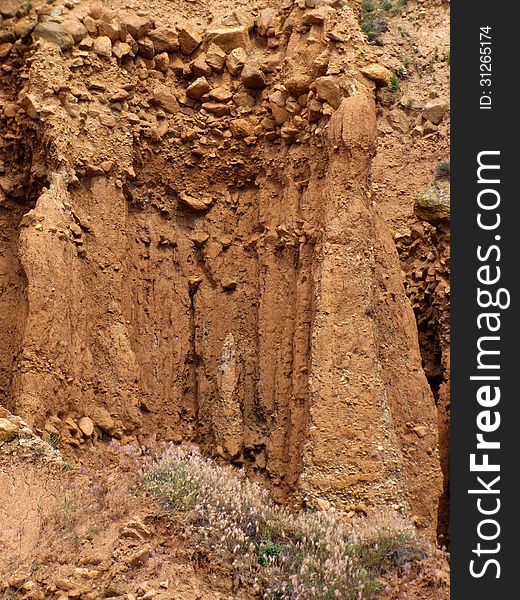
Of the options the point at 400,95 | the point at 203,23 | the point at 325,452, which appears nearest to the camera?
the point at 325,452

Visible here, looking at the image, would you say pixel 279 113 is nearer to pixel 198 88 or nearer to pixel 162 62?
pixel 198 88

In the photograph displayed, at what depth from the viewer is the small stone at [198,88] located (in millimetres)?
16125

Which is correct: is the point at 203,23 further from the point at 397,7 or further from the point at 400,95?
the point at 397,7

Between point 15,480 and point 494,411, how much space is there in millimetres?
4925

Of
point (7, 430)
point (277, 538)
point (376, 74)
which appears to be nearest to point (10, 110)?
point (376, 74)

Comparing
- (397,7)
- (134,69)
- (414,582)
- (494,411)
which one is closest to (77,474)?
(414,582)

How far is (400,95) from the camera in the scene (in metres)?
21.3

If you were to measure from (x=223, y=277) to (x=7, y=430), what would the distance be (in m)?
4.52

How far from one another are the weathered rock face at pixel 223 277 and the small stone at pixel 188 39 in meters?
0.02

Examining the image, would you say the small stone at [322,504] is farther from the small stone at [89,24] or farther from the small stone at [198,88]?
the small stone at [89,24]

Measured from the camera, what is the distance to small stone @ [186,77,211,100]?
52.9 feet

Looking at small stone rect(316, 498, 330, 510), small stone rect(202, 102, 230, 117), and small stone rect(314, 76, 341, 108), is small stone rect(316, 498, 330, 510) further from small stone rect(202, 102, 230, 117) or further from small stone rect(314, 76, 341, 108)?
small stone rect(202, 102, 230, 117)

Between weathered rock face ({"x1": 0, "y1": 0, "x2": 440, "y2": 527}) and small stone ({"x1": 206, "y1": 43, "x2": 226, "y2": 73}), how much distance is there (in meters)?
0.13

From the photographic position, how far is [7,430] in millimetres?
12266
